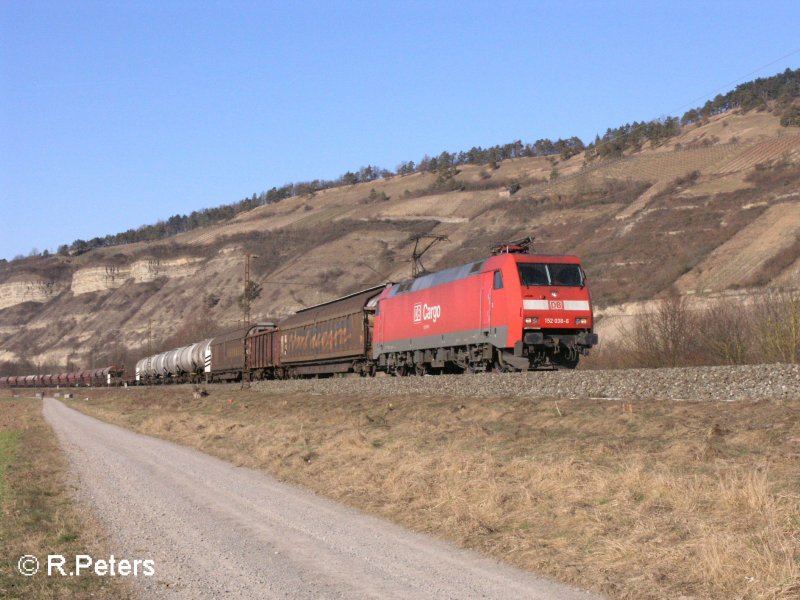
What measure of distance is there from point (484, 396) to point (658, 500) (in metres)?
13.2

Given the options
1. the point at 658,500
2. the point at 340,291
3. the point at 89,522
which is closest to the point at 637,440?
the point at 658,500

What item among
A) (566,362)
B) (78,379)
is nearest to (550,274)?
(566,362)

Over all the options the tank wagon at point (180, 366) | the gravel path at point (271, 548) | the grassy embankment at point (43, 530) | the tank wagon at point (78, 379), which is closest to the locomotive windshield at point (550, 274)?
the gravel path at point (271, 548)

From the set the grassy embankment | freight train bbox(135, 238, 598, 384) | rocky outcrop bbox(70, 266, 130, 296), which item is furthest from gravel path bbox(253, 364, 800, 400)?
rocky outcrop bbox(70, 266, 130, 296)

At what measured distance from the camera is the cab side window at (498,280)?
2648 cm

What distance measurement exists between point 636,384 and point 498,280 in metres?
7.76

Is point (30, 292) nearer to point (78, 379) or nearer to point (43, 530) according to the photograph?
point (78, 379)

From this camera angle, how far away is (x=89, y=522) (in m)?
11.6

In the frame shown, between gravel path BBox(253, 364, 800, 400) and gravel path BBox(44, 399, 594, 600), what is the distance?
8608 mm

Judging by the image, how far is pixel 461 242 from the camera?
377 ft

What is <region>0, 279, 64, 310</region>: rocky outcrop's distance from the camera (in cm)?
18762

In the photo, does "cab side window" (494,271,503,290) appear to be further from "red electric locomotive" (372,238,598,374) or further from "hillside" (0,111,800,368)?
"hillside" (0,111,800,368)

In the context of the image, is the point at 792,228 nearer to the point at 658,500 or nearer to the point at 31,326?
the point at 658,500

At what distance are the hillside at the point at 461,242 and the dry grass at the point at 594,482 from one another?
4960 cm
